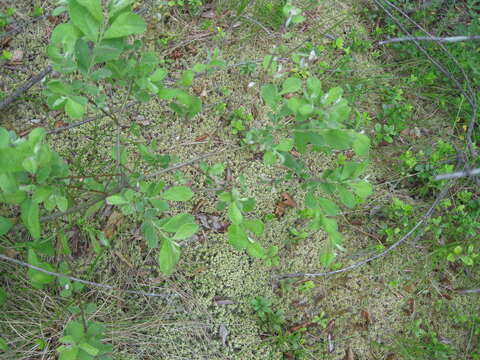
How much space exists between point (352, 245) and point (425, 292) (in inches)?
22.9

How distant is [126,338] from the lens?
6.82 ft

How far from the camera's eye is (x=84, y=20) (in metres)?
1.24

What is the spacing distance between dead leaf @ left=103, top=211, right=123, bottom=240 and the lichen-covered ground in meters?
0.03

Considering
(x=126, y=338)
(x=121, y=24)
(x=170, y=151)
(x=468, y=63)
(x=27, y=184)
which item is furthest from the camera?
(x=468, y=63)

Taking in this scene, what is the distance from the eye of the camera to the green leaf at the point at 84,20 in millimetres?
1216

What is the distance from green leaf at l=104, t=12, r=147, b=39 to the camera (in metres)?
1.25

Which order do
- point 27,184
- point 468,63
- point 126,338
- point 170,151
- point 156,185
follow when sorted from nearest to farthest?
1. point 27,184
2. point 156,185
3. point 126,338
4. point 170,151
5. point 468,63

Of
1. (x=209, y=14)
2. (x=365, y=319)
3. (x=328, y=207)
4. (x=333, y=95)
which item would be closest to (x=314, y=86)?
(x=333, y=95)

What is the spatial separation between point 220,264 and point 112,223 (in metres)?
0.70

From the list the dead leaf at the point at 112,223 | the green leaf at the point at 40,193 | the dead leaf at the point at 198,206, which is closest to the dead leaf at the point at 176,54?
the dead leaf at the point at 198,206

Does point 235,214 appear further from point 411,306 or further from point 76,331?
point 411,306

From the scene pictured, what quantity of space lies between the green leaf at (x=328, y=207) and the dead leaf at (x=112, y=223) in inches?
51.9

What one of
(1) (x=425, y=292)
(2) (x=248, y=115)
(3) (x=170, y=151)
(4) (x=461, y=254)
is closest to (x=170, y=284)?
(3) (x=170, y=151)

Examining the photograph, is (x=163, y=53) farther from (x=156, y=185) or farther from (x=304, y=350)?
(x=304, y=350)
